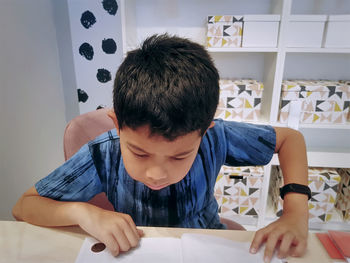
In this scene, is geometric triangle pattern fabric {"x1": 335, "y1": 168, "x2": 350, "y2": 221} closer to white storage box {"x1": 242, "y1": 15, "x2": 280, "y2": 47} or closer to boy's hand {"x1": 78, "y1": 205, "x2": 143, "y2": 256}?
white storage box {"x1": 242, "y1": 15, "x2": 280, "y2": 47}

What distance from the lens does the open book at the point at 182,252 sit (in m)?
0.46

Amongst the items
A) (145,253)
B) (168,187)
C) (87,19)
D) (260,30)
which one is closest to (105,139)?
(168,187)

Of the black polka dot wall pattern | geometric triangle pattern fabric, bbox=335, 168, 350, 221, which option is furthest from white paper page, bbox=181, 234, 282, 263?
the black polka dot wall pattern

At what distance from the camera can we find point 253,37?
1.31 m

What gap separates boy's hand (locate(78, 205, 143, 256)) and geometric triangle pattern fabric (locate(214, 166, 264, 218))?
102cm

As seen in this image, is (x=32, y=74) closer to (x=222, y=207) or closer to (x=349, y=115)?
(x=222, y=207)

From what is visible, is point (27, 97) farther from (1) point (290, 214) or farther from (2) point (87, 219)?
(1) point (290, 214)

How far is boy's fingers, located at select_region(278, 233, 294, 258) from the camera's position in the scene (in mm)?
478

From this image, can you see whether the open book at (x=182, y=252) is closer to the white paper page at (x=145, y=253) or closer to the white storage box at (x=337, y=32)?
the white paper page at (x=145, y=253)

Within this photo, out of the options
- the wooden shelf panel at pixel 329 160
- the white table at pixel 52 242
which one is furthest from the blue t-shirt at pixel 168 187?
the wooden shelf panel at pixel 329 160

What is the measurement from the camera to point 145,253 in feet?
1.57

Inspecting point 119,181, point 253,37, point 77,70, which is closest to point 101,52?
point 77,70

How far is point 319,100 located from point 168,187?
1.10 meters

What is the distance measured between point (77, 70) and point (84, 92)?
151 millimetres
